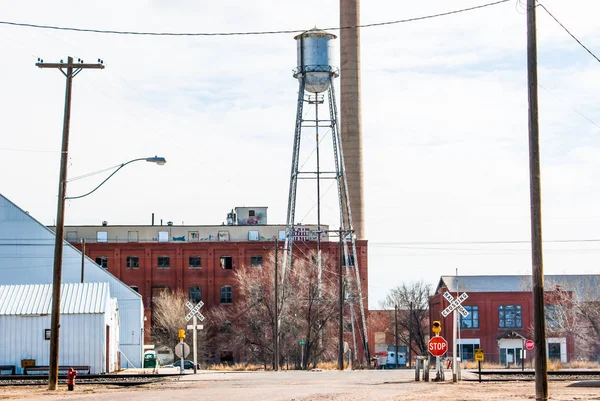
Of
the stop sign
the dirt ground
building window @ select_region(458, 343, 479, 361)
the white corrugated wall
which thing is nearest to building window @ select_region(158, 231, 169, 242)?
building window @ select_region(458, 343, 479, 361)

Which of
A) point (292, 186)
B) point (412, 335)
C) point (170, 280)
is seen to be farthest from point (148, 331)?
point (412, 335)

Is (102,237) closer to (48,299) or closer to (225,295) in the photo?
(225,295)

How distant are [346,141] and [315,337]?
15.8 metres

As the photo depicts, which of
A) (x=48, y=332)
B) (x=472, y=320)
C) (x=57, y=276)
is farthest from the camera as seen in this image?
(x=472, y=320)

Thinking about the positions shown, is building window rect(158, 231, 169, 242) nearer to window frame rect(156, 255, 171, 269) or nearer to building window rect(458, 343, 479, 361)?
window frame rect(156, 255, 171, 269)

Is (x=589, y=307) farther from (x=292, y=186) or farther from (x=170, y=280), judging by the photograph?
(x=170, y=280)

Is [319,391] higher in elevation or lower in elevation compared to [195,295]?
lower

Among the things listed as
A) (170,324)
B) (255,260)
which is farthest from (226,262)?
(170,324)

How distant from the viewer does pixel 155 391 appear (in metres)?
31.8

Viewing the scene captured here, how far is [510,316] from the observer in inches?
3612

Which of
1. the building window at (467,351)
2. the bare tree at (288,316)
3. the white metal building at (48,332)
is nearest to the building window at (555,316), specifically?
the building window at (467,351)

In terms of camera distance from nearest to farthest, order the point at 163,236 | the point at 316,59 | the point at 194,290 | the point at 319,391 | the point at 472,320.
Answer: the point at 319,391 < the point at 316,59 < the point at 472,320 < the point at 194,290 < the point at 163,236

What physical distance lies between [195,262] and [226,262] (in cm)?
279

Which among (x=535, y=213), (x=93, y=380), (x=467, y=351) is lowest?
(x=93, y=380)
